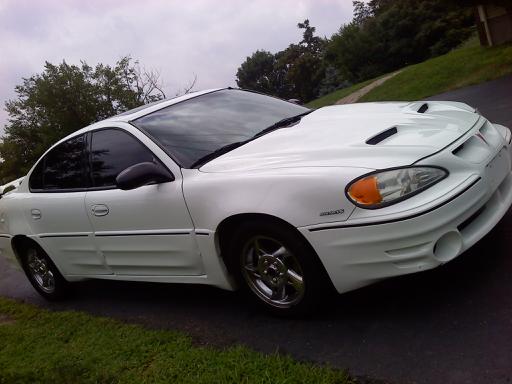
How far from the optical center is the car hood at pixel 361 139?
304 centimetres

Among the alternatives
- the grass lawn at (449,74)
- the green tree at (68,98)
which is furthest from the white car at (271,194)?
the green tree at (68,98)

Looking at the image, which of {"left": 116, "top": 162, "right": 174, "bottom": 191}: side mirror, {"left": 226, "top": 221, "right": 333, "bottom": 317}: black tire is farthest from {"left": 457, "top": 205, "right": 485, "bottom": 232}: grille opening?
{"left": 116, "top": 162, "right": 174, "bottom": 191}: side mirror

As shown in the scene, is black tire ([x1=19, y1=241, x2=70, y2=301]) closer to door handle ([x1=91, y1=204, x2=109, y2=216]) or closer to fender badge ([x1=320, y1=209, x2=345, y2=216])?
door handle ([x1=91, y1=204, x2=109, y2=216])

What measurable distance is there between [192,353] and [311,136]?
1591 millimetres

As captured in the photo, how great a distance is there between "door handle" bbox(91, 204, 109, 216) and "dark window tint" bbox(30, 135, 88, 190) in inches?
12.4

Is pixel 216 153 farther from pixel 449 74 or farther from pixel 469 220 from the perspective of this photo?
pixel 449 74

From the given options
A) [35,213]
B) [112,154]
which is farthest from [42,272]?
[112,154]

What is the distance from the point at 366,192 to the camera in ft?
9.35

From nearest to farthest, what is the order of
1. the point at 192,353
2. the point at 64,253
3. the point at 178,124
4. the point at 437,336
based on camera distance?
the point at 437,336 → the point at 192,353 → the point at 178,124 → the point at 64,253

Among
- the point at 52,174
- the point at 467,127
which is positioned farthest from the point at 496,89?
the point at 52,174

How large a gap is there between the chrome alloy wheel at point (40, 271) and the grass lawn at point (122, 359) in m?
0.53

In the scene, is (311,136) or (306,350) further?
(311,136)

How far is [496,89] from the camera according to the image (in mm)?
11586

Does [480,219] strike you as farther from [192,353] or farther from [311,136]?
[192,353]
